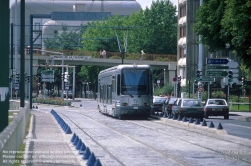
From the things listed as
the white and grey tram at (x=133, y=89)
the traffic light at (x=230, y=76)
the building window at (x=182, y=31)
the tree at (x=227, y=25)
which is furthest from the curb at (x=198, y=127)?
the building window at (x=182, y=31)

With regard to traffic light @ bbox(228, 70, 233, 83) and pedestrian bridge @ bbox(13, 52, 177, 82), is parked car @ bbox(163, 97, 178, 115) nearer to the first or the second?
traffic light @ bbox(228, 70, 233, 83)

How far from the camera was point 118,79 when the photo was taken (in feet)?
144

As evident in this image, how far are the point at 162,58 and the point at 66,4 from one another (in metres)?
85.4

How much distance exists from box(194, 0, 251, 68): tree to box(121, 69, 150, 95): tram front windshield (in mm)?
5036

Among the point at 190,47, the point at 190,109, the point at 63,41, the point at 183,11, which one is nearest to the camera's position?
the point at 190,109

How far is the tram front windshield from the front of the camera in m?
44.0

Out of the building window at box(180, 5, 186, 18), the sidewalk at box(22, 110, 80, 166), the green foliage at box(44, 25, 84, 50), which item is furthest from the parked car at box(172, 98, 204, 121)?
the green foliage at box(44, 25, 84, 50)

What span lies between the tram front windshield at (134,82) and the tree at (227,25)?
504 centimetres

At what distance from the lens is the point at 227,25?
40.2 metres

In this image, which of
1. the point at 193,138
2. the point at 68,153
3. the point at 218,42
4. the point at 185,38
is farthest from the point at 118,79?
the point at 185,38

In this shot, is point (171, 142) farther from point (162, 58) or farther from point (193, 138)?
point (162, 58)

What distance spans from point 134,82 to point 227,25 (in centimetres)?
729

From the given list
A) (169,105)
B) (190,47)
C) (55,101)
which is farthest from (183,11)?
(169,105)

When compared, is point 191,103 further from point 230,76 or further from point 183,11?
point 183,11
